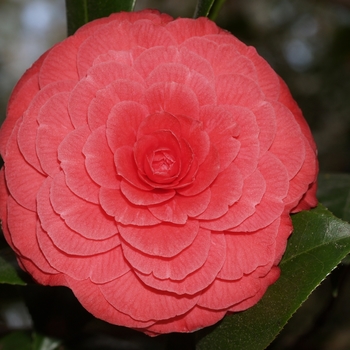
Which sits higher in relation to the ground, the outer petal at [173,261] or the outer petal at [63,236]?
the outer petal at [63,236]

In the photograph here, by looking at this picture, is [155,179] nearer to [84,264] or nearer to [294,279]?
[84,264]

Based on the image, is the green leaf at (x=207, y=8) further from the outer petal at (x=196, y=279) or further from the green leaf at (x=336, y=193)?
the green leaf at (x=336, y=193)

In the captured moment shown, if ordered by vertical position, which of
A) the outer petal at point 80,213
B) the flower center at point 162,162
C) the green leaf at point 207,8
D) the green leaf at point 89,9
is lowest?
the outer petal at point 80,213

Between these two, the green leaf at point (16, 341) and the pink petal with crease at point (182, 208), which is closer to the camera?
the pink petal with crease at point (182, 208)

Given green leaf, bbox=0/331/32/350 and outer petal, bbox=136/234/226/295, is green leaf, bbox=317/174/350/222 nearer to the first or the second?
outer petal, bbox=136/234/226/295

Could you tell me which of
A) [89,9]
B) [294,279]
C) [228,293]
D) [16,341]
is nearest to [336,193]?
[294,279]

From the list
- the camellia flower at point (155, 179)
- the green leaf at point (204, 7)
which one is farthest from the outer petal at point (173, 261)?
the green leaf at point (204, 7)

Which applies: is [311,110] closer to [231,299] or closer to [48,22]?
[231,299]

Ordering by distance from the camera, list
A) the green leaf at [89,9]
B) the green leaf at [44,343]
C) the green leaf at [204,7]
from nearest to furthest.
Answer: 1. the green leaf at [204,7]
2. the green leaf at [89,9]
3. the green leaf at [44,343]
